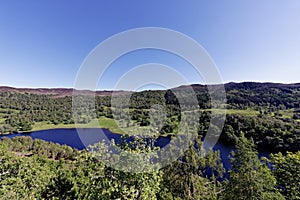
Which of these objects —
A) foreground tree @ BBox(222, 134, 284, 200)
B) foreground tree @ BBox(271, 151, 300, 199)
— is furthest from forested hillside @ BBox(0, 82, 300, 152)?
foreground tree @ BBox(222, 134, 284, 200)

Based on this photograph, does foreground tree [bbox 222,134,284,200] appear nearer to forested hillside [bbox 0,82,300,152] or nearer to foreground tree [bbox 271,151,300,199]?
foreground tree [bbox 271,151,300,199]

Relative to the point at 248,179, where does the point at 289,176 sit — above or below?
below

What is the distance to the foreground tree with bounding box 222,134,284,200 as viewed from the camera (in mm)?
11505

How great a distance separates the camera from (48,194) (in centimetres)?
1346

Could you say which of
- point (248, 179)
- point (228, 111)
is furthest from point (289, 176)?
point (228, 111)

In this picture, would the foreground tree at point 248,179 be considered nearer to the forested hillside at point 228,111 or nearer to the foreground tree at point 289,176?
the foreground tree at point 289,176

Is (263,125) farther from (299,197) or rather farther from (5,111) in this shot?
(5,111)

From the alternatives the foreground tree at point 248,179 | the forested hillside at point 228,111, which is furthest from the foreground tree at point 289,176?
the forested hillside at point 228,111

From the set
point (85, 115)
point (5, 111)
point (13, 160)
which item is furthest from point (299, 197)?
point (5, 111)

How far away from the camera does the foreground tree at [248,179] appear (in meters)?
11.5

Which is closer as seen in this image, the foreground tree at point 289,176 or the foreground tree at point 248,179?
the foreground tree at point 248,179

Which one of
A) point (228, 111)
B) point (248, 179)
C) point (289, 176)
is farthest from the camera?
point (228, 111)

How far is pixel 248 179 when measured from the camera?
38.4 ft

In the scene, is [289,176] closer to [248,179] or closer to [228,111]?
[248,179]
